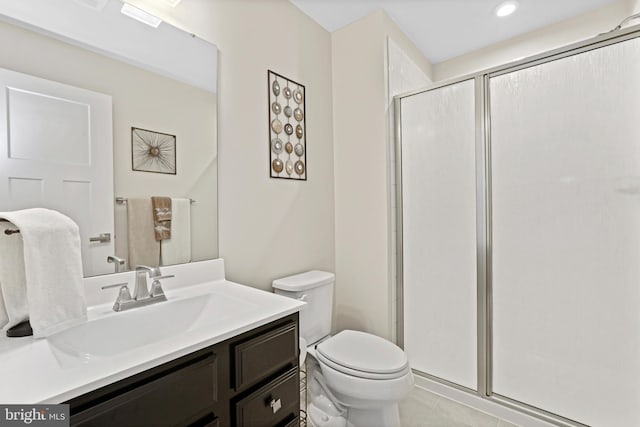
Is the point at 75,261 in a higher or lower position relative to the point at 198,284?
higher

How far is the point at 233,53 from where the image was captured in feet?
5.03

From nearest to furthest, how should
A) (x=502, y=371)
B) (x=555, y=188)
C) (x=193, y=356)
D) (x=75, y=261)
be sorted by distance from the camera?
(x=193, y=356) < (x=75, y=261) < (x=555, y=188) < (x=502, y=371)

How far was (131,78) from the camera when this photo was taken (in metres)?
1.16

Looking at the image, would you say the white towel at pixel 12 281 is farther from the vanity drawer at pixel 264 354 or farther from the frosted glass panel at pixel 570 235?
the frosted glass panel at pixel 570 235

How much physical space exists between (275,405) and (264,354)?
0.66 feet

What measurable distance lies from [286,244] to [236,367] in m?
0.97

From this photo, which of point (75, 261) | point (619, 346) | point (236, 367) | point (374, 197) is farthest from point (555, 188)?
point (75, 261)

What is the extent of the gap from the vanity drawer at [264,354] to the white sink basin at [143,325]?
13cm

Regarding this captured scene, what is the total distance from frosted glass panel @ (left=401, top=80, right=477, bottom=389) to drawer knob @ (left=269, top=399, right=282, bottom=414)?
1196 millimetres

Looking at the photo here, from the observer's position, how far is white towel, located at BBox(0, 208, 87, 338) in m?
0.81

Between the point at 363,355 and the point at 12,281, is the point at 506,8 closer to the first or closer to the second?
the point at 363,355

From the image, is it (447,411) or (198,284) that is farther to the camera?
(447,411)

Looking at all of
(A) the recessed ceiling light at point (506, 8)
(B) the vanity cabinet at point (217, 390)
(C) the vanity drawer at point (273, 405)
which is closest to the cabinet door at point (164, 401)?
(B) the vanity cabinet at point (217, 390)

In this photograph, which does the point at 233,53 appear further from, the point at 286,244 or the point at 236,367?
the point at 236,367
